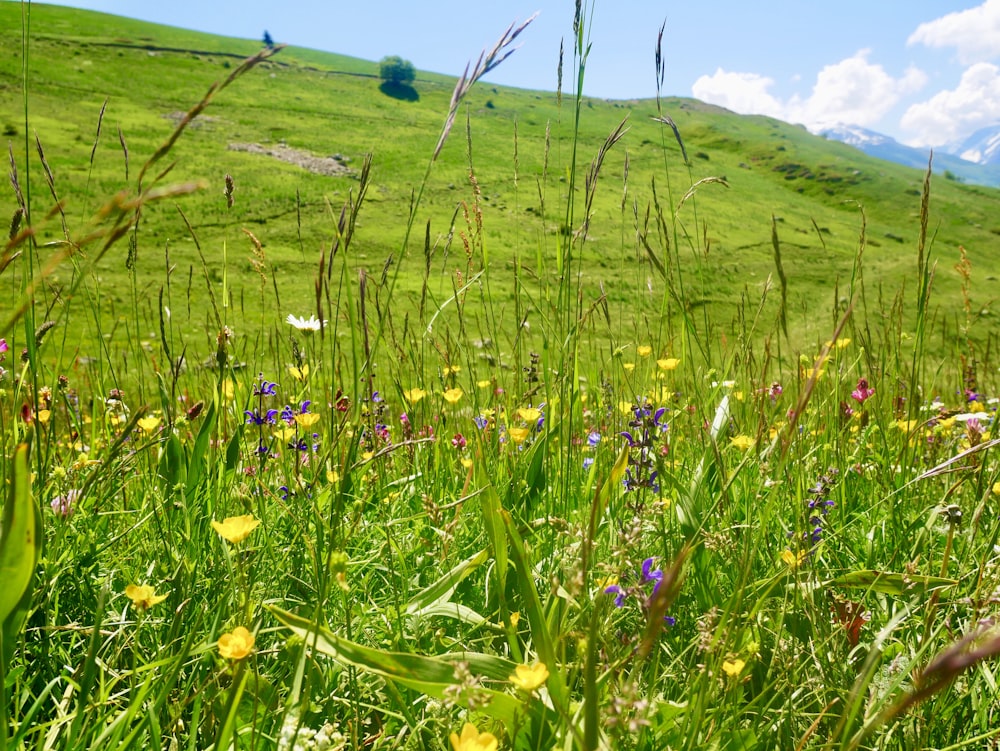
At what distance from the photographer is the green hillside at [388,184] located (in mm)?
20192

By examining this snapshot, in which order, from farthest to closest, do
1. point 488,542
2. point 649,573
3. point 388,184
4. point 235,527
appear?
point 388,184 < point 488,542 < point 649,573 < point 235,527

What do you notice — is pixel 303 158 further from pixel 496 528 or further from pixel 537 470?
pixel 496 528

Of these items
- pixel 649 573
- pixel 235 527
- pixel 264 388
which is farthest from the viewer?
pixel 264 388

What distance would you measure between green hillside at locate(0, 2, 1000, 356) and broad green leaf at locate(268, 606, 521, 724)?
39.9 inches

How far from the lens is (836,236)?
1549 inches

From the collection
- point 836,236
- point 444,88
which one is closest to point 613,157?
point 836,236

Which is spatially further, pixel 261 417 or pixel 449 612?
pixel 261 417

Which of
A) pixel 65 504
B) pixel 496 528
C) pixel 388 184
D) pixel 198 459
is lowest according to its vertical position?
pixel 65 504

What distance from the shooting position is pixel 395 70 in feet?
247

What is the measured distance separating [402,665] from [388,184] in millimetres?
36434

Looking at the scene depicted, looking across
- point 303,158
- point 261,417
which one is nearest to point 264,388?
point 261,417

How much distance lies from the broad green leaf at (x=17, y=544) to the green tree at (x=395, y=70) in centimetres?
8154

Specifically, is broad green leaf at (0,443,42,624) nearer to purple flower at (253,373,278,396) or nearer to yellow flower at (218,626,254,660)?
yellow flower at (218,626,254,660)

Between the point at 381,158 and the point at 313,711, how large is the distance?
42.2 metres
